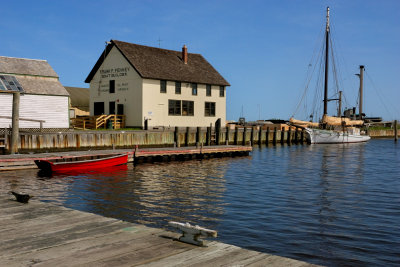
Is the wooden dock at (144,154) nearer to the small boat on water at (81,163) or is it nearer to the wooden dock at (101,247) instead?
the small boat on water at (81,163)

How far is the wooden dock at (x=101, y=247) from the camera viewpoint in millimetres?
5930

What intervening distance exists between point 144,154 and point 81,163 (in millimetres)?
5613

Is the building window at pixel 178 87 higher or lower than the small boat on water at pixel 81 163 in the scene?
higher

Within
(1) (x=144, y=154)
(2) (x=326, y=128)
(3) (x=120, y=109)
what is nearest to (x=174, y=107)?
(3) (x=120, y=109)

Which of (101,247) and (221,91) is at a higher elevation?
(221,91)

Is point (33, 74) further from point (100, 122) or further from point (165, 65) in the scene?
point (165, 65)

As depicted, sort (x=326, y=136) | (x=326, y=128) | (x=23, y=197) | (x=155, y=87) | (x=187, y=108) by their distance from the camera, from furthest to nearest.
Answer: (x=326, y=128)
(x=326, y=136)
(x=187, y=108)
(x=155, y=87)
(x=23, y=197)

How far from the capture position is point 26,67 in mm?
31406

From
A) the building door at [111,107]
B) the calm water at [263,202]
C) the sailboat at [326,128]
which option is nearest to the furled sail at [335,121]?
the sailboat at [326,128]

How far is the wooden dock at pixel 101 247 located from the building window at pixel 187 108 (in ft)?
125

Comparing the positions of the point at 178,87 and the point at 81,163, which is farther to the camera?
the point at 178,87

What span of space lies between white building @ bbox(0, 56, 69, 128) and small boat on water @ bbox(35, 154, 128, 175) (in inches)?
275

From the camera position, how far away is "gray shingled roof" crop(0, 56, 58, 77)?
3032 cm

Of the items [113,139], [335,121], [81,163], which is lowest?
[81,163]
